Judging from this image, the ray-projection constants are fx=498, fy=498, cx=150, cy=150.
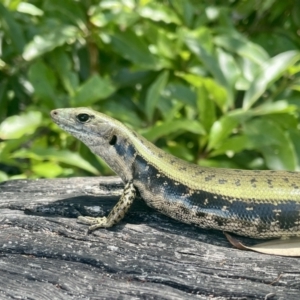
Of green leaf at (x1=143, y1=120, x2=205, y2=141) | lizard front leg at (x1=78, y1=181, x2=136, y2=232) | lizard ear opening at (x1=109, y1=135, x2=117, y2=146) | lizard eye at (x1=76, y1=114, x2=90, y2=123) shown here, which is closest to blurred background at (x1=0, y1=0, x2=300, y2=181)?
green leaf at (x1=143, y1=120, x2=205, y2=141)

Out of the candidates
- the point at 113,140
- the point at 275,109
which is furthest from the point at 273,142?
the point at 113,140

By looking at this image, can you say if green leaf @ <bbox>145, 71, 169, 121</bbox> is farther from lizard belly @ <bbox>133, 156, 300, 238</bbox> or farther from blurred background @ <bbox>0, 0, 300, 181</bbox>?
lizard belly @ <bbox>133, 156, 300, 238</bbox>

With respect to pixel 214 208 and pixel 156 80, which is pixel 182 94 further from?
pixel 214 208

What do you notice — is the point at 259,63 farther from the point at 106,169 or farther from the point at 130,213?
the point at 130,213

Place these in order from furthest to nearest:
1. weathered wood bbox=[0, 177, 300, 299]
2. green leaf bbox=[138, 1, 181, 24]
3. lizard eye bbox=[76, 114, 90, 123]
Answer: green leaf bbox=[138, 1, 181, 24] < lizard eye bbox=[76, 114, 90, 123] < weathered wood bbox=[0, 177, 300, 299]

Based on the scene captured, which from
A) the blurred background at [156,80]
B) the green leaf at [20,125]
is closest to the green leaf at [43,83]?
the blurred background at [156,80]

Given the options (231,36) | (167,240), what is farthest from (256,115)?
(167,240)

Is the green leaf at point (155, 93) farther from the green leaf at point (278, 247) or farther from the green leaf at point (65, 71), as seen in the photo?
the green leaf at point (278, 247)
